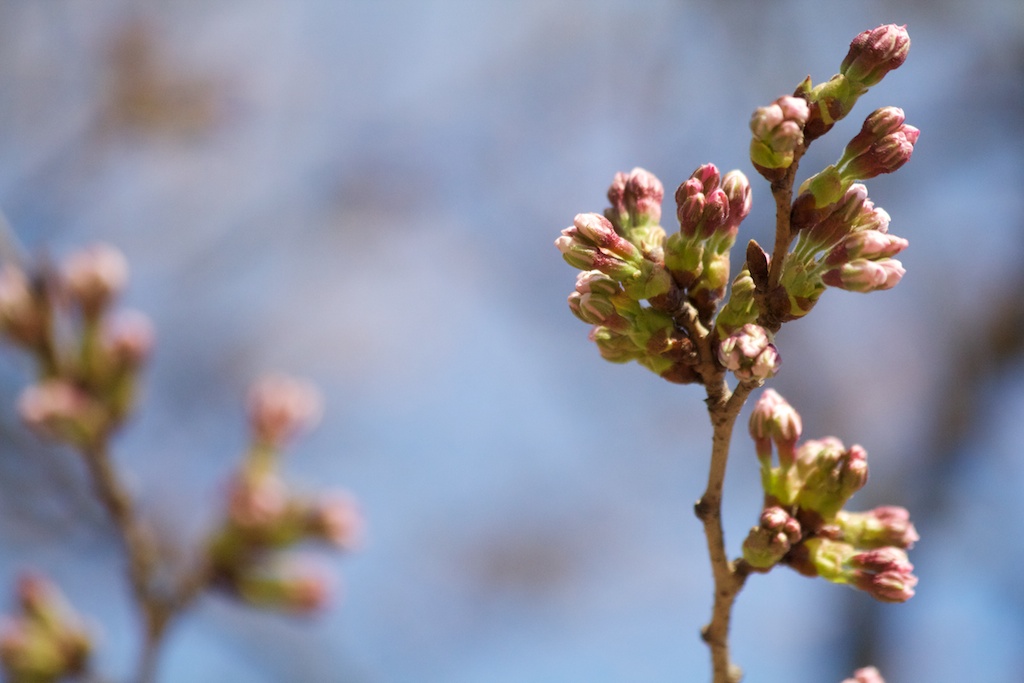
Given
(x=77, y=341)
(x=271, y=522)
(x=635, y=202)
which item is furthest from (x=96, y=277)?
(x=635, y=202)

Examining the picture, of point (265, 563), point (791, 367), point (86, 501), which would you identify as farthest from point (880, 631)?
point (86, 501)

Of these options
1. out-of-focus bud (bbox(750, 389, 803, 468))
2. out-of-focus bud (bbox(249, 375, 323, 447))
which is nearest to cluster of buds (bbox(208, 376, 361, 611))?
out-of-focus bud (bbox(249, 375, 323, 447))

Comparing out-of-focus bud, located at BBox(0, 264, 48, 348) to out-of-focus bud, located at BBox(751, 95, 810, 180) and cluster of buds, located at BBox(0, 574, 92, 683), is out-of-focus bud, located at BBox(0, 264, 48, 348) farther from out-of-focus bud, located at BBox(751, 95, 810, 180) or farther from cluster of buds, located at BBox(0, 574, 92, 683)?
out-of-focus bud, located at BBox(751, 95, 810, 180)

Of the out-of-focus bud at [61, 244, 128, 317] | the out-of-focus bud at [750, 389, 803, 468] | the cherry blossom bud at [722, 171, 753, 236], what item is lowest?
the out-of-focus bud at [750, 389, 803, 468]

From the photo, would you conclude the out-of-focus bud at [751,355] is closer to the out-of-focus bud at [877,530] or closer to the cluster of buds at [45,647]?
the out-of-focus bud at [877,530]

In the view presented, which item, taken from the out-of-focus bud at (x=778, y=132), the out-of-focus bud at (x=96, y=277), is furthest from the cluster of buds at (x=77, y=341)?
the out-of-focus bud at (x=778, y=132)

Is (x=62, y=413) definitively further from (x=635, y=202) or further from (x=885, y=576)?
(x=885, y=576)
